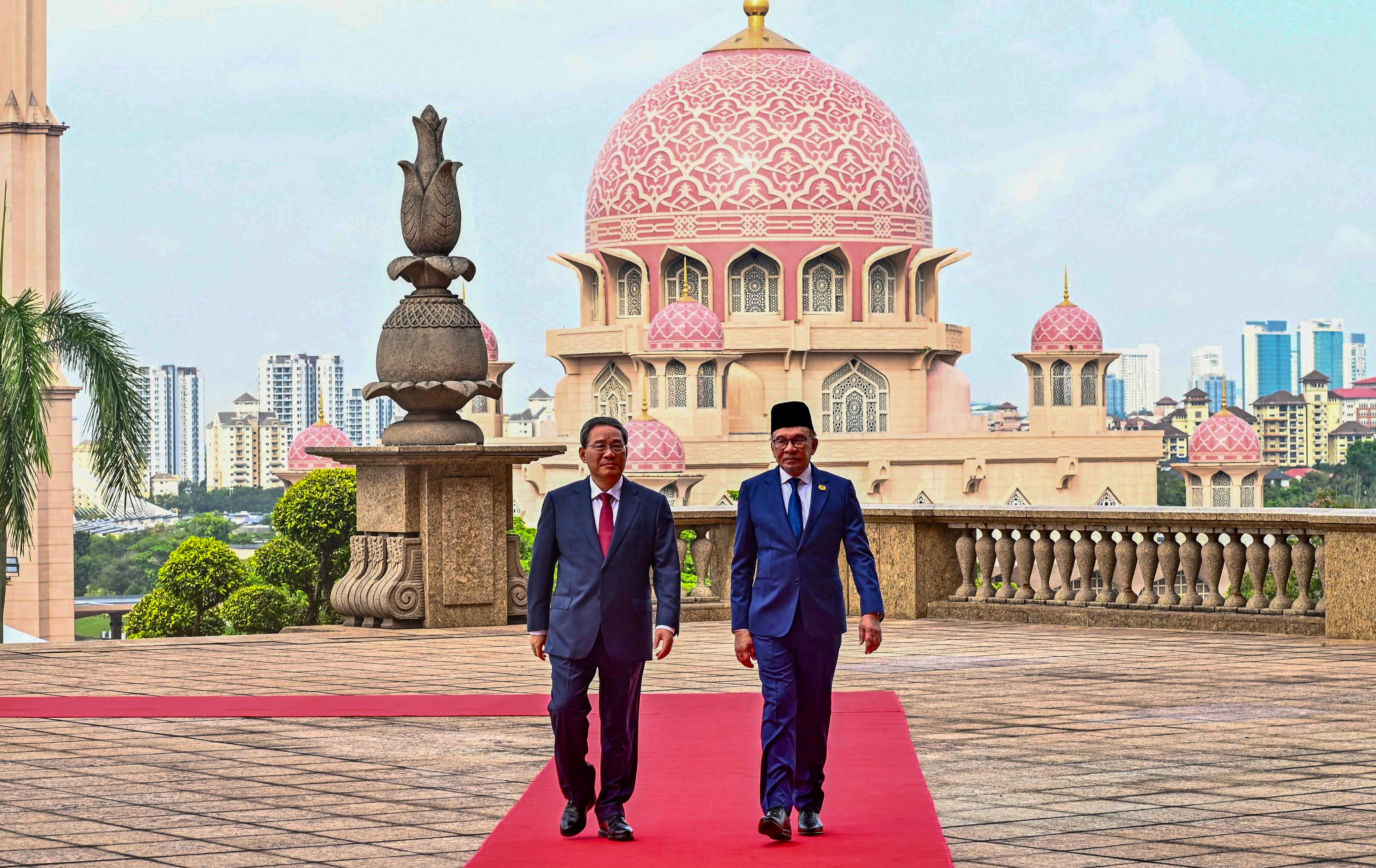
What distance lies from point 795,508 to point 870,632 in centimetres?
42

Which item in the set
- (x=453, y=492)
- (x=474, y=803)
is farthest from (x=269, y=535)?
(x=474, y=803)

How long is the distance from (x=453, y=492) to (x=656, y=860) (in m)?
7.86

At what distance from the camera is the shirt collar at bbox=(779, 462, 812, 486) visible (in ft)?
21.9

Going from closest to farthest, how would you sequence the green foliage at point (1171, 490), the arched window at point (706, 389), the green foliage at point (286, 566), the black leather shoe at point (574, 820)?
the black leather shoe at point (574, 820) → the green foliage at point (286, 566) → the arched window at point (706, 389) → the green foliage at point (1171, 490)

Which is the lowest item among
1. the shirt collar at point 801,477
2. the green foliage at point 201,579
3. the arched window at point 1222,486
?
the green foliage at point 201,579

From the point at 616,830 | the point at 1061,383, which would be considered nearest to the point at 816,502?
the point at 616,830

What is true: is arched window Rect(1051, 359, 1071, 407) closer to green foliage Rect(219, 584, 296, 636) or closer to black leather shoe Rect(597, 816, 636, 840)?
green foliage Rect(219, 584, 296, 636)

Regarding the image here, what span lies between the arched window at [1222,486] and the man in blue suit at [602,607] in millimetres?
51047

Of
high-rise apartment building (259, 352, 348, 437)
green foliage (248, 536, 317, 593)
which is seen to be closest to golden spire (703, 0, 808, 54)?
green foliage (248, 536, 317, 593)

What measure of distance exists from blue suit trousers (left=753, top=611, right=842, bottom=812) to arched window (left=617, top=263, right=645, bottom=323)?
50.3 metres

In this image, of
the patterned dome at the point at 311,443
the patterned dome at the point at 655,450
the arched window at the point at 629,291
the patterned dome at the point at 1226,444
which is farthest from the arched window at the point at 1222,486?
the patterned dome at the point at 311,443

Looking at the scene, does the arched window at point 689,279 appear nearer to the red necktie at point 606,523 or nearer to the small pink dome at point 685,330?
the small pink dome at point 685,330

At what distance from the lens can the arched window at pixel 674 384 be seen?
52281 millimetres

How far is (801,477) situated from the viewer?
668 cm
